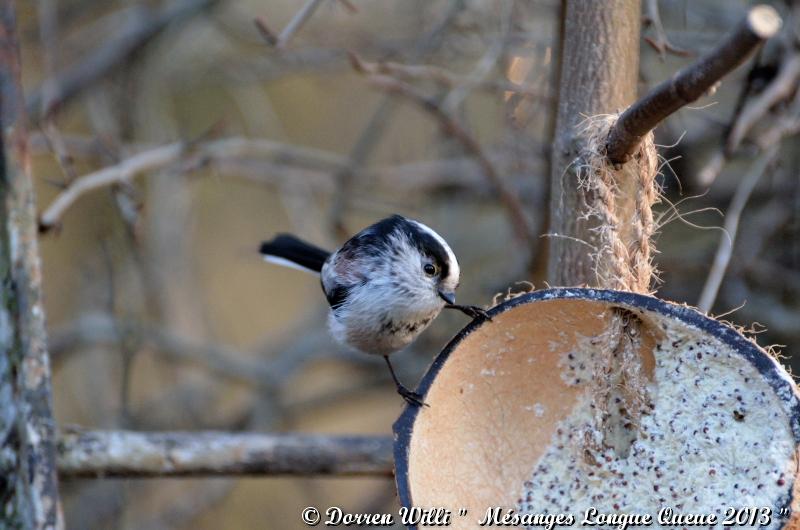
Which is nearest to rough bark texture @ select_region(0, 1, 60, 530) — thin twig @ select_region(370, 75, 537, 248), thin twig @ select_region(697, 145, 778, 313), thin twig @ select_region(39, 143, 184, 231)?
thin twig @ select_region(39, 143, 184, 231)

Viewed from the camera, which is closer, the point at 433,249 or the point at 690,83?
the point at 690,83

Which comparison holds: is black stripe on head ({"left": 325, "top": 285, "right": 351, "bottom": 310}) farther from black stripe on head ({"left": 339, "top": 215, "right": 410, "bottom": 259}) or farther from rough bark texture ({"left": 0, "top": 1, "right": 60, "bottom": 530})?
rough bark texture ({"left": 0, "top": 1, "right": 60, "bottom": 530})

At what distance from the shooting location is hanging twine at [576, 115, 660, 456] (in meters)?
1.94

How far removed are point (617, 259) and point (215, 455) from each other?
128 centimetres

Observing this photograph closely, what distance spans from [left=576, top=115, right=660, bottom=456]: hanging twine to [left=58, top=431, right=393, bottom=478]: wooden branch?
83 centimetres

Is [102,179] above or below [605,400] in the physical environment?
below

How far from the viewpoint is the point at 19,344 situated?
7.40 feet

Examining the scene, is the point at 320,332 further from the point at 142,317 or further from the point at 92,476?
the point at 92,476

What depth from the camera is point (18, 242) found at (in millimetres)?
2303

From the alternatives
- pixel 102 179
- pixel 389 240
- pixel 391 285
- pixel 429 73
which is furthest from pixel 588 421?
pixel 102 179

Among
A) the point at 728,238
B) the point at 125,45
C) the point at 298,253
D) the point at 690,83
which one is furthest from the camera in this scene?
the point at 125,45

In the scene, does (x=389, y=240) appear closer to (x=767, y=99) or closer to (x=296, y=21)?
(x=296, y=21)

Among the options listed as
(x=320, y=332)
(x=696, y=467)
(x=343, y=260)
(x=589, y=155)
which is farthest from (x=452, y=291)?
Result: (x=320, y=332)

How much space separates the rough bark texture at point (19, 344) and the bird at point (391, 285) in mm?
863
